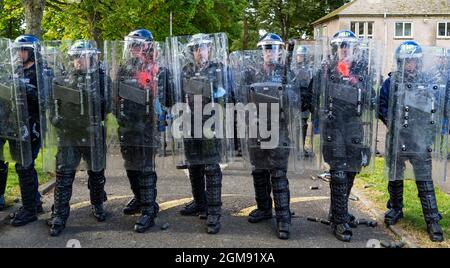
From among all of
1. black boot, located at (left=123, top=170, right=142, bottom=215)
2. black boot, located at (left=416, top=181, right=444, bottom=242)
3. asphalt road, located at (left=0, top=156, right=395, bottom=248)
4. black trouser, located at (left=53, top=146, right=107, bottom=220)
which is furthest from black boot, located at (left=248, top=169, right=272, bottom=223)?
black trouser, located at (left=53, top=146, right=107, bottom=220)

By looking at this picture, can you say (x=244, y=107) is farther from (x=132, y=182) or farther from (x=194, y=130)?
(x=132, y=182)

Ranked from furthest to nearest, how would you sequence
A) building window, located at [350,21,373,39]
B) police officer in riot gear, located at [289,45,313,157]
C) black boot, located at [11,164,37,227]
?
building window, located at [350,21,373,39] < black boot, located at [11,164,37,227] < police officer in riot gear, located at [289,45,313,157]

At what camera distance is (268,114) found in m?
5.52

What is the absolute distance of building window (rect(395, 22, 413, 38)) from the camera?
4325 cm

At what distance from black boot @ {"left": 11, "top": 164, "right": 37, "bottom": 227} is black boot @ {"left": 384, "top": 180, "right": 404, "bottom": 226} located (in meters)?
4.09

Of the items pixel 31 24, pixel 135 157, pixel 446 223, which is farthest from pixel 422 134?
pixel 31 24

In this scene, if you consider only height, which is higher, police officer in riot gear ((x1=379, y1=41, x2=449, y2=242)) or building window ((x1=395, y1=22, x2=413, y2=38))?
building window ((x1=395, y1=22, x2=413, y2=38))

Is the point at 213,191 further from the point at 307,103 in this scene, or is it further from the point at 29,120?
the point at 29,120

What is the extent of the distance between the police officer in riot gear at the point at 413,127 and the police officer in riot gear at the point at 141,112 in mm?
2473

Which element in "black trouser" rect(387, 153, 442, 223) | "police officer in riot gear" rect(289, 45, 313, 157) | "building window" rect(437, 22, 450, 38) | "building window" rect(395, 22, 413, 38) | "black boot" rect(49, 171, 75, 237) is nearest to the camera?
"black trouser" rect(387, 153, 442, 223)

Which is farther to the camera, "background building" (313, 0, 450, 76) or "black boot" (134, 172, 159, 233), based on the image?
"background building" (313, 0, 450, 76)

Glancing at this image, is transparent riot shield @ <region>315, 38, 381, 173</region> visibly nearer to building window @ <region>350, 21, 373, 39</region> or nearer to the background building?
the background building

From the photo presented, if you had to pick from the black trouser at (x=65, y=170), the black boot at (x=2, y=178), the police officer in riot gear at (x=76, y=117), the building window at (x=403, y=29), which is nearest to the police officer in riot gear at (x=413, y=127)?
the police officer in riot gear at (x=76, y=117)

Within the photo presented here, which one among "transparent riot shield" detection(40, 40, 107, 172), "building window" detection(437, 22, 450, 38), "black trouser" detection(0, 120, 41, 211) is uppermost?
"building window" detection(437, 22, 450, 38)
